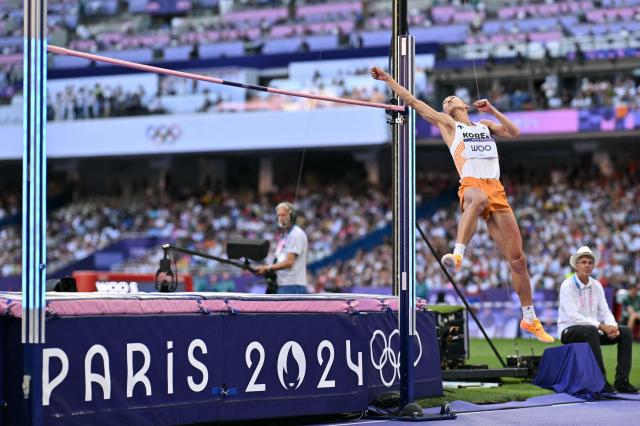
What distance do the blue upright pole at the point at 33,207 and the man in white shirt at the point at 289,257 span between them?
15.5 ft

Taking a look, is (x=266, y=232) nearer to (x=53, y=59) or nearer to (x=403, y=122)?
(x=53, y=59)

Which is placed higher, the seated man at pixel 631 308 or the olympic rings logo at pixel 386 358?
the olympic rings logo at pixel 386 358

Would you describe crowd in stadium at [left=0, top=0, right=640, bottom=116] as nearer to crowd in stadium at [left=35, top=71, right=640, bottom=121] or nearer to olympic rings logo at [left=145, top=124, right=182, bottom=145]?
crowd in stadium at [left=35, top=71, right=640, bottom=121]

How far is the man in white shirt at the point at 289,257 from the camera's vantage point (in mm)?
11562

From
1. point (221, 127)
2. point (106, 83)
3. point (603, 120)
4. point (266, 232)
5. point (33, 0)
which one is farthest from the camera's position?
point (106, 83)

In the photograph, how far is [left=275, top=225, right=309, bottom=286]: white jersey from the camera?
11570mm

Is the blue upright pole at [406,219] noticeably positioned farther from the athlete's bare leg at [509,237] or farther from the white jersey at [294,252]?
the white jersey at [294,252]

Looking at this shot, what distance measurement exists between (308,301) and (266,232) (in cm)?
2404

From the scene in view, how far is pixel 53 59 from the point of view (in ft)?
134

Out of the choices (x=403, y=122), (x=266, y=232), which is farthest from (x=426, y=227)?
(x=403, y=122)

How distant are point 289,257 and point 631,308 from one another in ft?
36.6

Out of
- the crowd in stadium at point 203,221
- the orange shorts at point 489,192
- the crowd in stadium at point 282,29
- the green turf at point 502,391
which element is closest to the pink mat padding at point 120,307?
the orange shorts at point 489,192

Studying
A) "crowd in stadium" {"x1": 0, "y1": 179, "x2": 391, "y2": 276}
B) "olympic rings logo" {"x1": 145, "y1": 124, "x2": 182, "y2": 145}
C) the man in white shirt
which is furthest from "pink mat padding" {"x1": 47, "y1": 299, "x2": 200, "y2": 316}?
"olympic rings logo" {"x1": 145, "y1": 124, "x2": 182, "y2": 145}

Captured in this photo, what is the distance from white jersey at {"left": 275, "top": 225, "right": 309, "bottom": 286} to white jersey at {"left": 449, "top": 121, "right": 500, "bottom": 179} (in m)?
3.10
